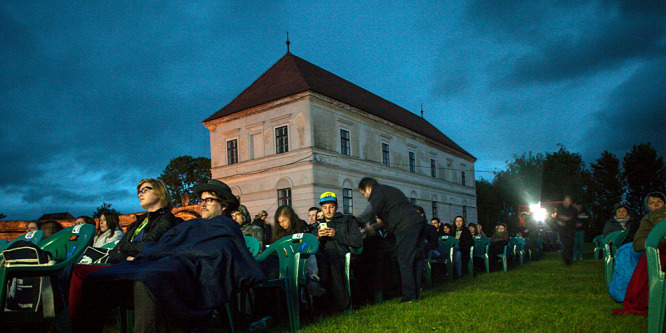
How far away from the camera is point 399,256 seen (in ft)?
22.9

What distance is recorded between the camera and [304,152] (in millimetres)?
25625

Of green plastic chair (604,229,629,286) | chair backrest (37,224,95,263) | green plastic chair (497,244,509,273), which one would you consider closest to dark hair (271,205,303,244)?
chair backrest (37,224,95,263)

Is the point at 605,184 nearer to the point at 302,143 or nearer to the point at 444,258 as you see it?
the point at 302,143

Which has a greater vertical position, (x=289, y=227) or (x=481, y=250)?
(x=289, y=227)

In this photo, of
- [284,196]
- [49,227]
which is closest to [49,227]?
[49,227]

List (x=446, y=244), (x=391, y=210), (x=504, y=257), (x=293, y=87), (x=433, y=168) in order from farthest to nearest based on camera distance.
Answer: (x=433, y=168), (x=293, y=87), (x=504, y=257), (x=446, y=244), (x=391, y=210)

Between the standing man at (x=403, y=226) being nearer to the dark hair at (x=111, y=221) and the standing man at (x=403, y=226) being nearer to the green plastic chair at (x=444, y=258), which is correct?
the green plastic chair at (x=444, y=258)

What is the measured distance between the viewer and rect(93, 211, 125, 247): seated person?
693cm

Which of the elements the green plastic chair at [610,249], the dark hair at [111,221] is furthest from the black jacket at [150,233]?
the green plastic chair at [610,249]

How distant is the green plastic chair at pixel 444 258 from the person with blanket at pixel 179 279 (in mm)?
7115

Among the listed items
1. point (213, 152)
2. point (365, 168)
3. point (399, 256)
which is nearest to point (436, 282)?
point (399, 256)

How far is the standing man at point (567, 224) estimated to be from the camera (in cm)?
1309

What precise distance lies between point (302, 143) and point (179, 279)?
76.3 ft

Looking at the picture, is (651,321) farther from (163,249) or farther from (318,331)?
(163,249)
